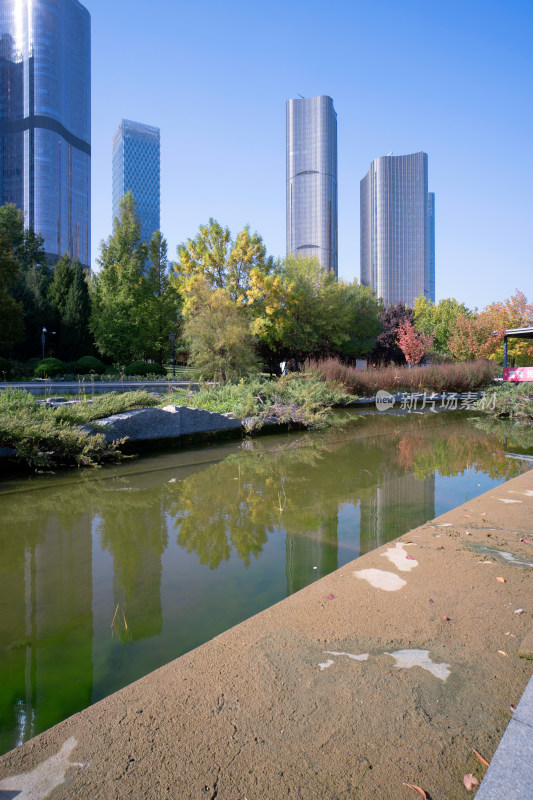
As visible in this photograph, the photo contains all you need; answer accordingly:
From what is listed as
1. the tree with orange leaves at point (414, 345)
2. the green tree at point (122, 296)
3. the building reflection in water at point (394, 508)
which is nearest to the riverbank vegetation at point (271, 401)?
the building reflection in water at point (394, 508)

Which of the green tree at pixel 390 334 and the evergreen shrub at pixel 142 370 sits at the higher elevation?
the green tree at pixel 390 334

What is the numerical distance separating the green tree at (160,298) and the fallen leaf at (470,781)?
94.4 feet

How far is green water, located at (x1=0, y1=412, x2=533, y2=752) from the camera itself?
2225 millimetres

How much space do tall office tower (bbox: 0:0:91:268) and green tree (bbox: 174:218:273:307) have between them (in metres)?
69.8

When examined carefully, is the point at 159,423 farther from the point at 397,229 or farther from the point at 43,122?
the point at 397,229

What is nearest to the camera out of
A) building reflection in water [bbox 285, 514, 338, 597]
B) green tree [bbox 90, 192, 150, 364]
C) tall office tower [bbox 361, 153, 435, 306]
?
building reflection in water [bbox 285, 514, 338, 597]

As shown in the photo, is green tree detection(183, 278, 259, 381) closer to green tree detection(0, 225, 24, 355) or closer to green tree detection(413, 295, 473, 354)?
green tree detection(0, 225, 24, 355)

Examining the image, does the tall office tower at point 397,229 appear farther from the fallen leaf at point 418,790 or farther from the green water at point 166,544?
the fallen leaf at point 418,790

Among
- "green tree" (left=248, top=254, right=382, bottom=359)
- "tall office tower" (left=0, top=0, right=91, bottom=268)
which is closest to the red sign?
"green tree" (left=248, top=254, right=382, bottom=359)

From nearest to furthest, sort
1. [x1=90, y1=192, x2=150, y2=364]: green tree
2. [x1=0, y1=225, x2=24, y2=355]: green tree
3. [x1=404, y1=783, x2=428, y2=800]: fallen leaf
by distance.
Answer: [x1=404, y1=783, x2=428, y2=800]: fallen leaf
[x1=0, y1=225, x2=24, y2=355]: green tree
[x1=90, y1=192, x2=150, y2=364]: green tree

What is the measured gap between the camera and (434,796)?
131 cm

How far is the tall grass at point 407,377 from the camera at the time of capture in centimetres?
1571

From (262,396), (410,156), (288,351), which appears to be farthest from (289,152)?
(262,396)

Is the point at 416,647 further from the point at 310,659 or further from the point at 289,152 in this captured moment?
the point at 289,152
